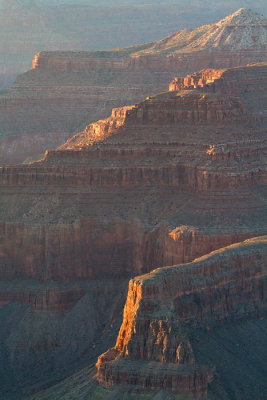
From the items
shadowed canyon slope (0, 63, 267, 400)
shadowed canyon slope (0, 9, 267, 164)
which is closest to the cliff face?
shadowed canyon slope (0, 63, 267, 400)

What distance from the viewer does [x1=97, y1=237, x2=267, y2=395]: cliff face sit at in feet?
165

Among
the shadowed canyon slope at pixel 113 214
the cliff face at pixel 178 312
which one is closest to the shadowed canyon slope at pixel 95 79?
the shadowed canyon slope at pixel 113 214

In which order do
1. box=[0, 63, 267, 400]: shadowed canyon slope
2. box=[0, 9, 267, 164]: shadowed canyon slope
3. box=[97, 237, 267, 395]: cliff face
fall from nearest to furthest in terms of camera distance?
box=[97, 237, 267, 395]: cliff face → box=[0, 63, 267, 400]: shadowed canyon slope → box=[0, 9, 267, 164]: shadowed canyon slope

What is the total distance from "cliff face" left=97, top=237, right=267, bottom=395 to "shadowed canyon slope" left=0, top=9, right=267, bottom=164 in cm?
6492

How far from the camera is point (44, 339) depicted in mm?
67062

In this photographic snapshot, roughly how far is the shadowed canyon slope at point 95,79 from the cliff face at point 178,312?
6492cm

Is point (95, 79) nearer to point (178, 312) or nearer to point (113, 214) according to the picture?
point (113, 214)

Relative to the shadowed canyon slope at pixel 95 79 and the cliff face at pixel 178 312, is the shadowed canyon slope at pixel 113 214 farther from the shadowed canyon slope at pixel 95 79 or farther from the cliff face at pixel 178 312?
the shadowed canyon slope at pixel 95 79

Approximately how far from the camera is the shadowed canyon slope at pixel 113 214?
68.0 m

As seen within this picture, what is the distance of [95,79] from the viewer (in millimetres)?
135625

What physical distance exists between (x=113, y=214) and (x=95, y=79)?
65220 mm

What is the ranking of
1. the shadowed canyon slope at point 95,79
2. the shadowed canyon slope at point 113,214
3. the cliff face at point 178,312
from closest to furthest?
the cliff face at point 178,312 < the shadowed canyon slope at point 113,214 < the shadowed canyon slope at point 95,79

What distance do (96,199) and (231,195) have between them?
735 cm

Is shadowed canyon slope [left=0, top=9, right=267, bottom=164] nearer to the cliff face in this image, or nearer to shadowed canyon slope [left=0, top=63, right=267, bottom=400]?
shadowed canyon slope [left=0, top=63, right=267, bottom=400]
